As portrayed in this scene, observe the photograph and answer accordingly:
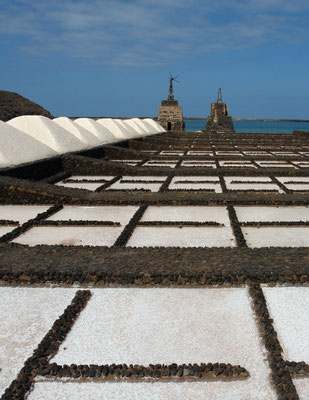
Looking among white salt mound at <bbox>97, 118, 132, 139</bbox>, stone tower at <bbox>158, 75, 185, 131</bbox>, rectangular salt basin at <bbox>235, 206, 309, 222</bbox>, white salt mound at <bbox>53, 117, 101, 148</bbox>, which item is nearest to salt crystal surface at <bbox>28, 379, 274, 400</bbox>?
rectangular salt basin at <bbox>235, 206, 309, 222</bbox>

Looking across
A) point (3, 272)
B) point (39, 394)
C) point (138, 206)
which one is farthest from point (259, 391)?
point (138, 206)

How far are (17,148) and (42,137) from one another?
2919 millimetres

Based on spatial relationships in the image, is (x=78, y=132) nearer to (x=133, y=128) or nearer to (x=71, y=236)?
(x=133, y=128)

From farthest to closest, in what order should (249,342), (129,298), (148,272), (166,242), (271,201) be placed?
(271,201) → (166,242) → (148,272) → (129,298) → (249,342)

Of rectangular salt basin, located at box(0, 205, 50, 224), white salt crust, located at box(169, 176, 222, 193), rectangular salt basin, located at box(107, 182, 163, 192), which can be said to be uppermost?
rectangular salt basin, located at box(0, 205, 50, 224)

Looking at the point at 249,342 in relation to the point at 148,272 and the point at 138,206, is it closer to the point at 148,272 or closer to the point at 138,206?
the point at 148,272

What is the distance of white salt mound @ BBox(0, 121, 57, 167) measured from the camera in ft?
27.5

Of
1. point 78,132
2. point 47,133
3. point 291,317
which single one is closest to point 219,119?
point 78,132

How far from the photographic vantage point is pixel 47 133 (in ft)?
38.8

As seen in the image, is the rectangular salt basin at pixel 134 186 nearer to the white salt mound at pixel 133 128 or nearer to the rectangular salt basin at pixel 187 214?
the rectangular salt basin at pixel 187 214

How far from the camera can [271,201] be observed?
6.34m

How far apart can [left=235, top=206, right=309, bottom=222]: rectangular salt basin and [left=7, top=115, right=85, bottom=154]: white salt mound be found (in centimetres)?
707

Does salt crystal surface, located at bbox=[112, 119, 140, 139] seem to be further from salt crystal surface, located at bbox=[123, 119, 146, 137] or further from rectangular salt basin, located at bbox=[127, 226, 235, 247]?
rectangular salt basin, located at bbox=[127, 226, 235, 247]

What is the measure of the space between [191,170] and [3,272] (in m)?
6.69
